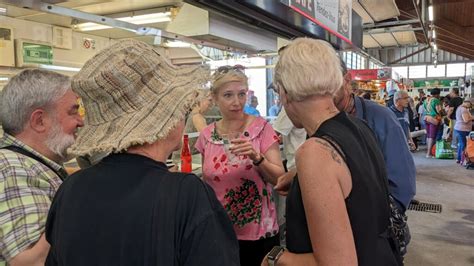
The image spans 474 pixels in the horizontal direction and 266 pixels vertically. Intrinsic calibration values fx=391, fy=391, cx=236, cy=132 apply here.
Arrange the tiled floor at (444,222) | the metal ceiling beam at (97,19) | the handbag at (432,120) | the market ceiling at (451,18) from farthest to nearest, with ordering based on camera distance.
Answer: the market ceiling at (451,18) → the handbag at (432,120) → the tiled floor at (444,222) → the metal ceiling beam at (97,19)

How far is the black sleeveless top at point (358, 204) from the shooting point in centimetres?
118

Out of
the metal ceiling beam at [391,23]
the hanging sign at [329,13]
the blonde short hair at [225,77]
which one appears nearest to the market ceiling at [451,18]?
the metal ceiling beam at [391,23]

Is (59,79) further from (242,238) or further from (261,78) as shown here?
(261,78)

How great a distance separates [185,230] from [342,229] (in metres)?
0.48

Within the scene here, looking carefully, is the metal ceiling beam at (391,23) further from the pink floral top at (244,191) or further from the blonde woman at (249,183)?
the pink floral top at (244,191)

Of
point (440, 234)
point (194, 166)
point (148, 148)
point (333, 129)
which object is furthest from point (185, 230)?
point (440, 234)

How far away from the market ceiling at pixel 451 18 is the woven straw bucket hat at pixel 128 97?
1104 cm

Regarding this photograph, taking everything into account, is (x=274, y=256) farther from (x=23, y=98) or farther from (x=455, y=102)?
(x=455, y=102)

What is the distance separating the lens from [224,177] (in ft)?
7.08

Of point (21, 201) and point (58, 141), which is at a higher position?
point (58, 141)

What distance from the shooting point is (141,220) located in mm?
899

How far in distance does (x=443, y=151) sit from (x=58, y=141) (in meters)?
10.9

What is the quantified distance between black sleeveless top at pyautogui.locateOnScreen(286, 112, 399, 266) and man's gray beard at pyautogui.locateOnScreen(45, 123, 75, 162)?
914mm

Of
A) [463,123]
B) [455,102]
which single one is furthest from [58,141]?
[455,102]
